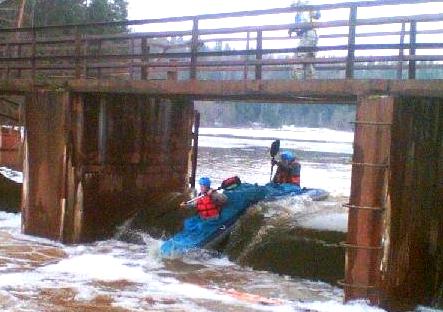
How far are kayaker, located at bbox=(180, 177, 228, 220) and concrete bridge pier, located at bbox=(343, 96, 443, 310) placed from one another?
4.14 m

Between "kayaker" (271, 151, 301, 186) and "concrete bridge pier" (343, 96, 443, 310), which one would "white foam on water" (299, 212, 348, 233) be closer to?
"kayaker" (271, 151, 301, 186)

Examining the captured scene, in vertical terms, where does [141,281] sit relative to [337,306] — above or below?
below

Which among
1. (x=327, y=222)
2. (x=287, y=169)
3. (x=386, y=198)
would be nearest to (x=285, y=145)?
(x=287, y=169)

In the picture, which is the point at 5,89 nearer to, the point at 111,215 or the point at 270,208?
the point at 111,215

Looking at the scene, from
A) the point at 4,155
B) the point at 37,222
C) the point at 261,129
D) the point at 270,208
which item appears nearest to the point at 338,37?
the point at 270,208

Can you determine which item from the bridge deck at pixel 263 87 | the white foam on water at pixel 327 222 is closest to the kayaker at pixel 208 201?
the white foam on water at pixel 327 222

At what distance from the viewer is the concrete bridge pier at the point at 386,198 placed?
9.41 metres

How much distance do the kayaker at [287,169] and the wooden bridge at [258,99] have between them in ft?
5.85

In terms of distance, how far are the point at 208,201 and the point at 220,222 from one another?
526 mm

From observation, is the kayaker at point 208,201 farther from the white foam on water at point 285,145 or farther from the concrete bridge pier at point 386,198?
the white foam on water at point 285,145

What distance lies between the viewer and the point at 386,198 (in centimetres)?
941

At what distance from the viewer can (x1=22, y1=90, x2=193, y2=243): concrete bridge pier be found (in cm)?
1409

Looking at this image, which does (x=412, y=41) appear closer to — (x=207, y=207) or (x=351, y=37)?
(x=351, y=37)

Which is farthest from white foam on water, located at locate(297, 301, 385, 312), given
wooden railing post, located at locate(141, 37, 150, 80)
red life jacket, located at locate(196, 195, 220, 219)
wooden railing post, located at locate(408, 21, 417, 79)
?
wooden railing post, located at locate(141, 37, 150, 80)
